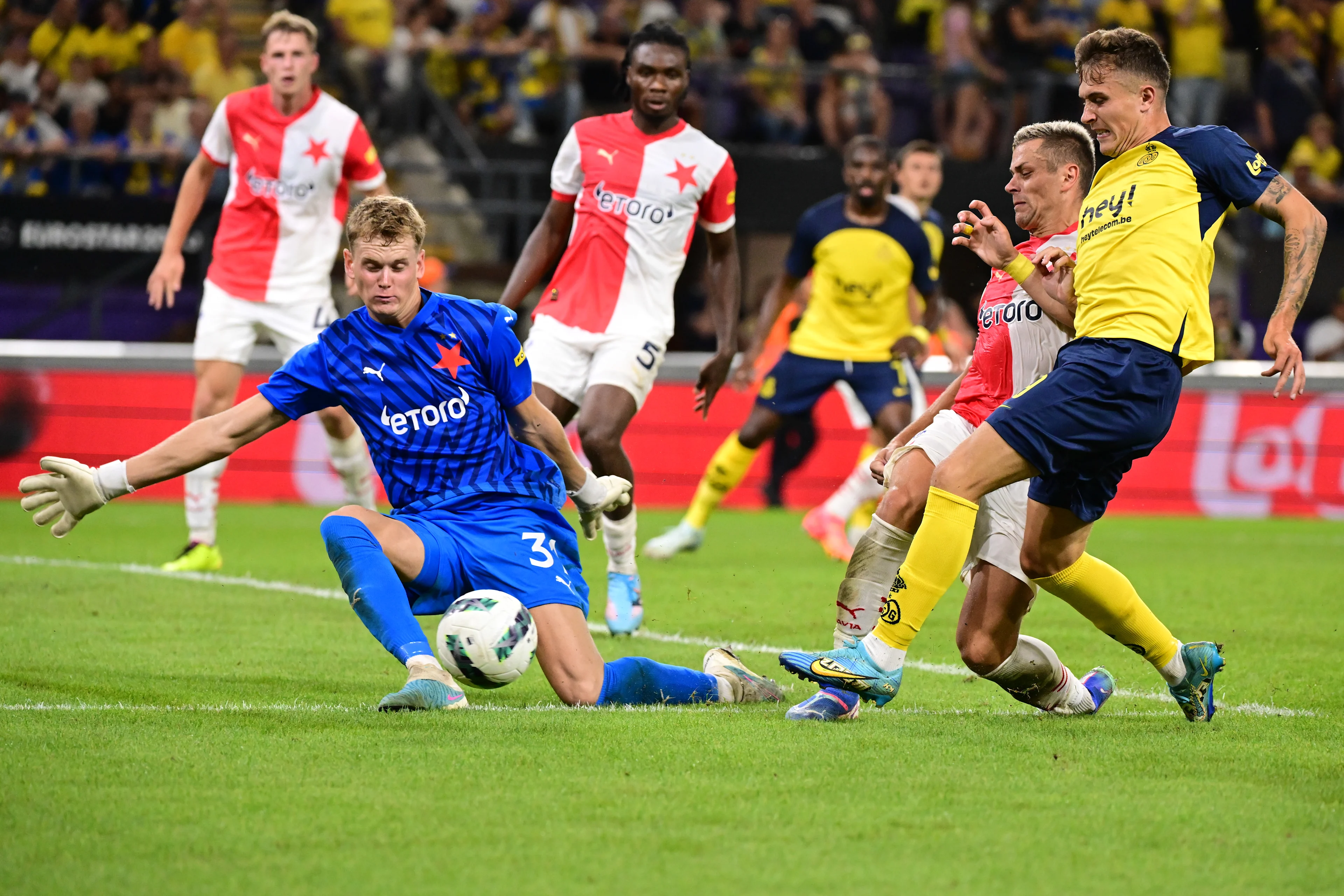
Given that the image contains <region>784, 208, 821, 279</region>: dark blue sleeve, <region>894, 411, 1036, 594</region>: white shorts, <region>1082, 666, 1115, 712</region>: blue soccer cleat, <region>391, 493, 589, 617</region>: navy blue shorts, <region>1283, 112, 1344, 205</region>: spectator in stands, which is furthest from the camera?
Answer: <region>1283, 112, 1344, 205</region>: spectator in stands

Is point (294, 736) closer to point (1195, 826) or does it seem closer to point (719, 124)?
point (1195, 826)

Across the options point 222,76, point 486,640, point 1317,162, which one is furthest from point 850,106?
point 486,640

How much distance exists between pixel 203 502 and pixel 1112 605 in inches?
217

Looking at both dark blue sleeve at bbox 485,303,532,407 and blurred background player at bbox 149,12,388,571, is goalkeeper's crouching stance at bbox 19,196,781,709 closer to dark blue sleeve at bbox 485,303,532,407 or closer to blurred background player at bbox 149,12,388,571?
dark blue sleeve at bbox 485,303,532,407

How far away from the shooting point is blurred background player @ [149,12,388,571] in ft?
28.8

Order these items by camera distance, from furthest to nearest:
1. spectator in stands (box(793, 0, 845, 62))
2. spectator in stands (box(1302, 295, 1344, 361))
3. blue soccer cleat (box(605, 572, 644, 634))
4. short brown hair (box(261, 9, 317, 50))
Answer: spectator in stands (box(793, 0, 845, 62)) < spectator in stands (box(1302, 295, 1344, 361)) < short brown hair (box(261, 9, 317, 50)) < blue soccer cleat (box(605, 572, 644, 634))

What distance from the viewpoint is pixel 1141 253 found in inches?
187

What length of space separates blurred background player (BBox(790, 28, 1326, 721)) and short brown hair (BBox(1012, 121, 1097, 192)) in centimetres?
27

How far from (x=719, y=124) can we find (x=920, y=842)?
13.1 meters

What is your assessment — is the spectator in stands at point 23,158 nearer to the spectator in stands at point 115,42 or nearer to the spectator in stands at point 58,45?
the spectator in stands at point 58,45

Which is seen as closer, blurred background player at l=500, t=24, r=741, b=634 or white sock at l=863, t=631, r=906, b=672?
white sock at l=863, t=631, r=906, b=672

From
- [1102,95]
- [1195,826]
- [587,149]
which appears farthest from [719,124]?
[1195,826]

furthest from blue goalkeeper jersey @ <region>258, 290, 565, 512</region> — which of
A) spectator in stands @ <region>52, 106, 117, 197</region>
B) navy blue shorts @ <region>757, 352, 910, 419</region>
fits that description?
spectator in stands @ <region>52, 106, 117, 197</region>

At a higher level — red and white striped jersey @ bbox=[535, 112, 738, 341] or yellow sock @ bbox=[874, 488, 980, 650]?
red and white striped jersey @ bbox=[535, 112, 738, 341]
